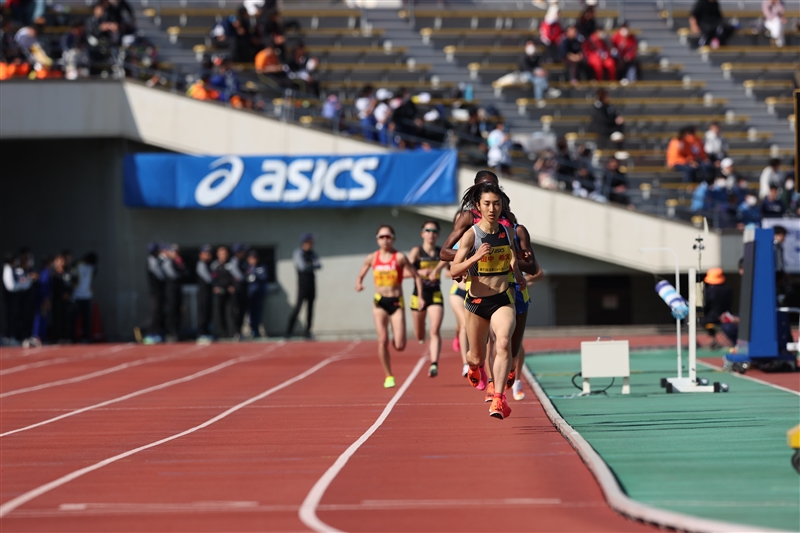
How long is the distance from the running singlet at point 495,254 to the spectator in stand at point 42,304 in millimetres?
17546

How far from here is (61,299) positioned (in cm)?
2753

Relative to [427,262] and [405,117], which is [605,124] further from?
[427,262]

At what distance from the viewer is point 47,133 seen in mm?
28328

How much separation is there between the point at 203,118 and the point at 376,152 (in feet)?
13.2

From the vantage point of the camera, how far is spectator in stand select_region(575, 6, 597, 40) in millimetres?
33781

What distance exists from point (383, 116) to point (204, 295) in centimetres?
586

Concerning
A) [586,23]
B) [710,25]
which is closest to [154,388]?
[586,23]

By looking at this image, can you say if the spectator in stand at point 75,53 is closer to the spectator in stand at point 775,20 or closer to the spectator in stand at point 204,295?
the spectator in stand at point 204,295

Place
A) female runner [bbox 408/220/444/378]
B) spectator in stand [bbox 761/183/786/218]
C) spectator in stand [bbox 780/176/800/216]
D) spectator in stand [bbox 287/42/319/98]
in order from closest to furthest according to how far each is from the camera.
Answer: female runner [bbox 408/220/444/378]
spectator in stand [bbox 761/183/786/218]
spectator in stand [bbox 780/176/800/216]
spectator in stand [bbox 287/42/319/98]

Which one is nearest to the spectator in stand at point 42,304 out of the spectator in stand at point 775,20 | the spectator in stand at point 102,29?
the spectator in stand at point 102,29

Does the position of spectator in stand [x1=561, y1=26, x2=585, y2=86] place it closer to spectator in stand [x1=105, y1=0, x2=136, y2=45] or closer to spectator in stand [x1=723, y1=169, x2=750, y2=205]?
spectator in stand [x1=723, y1=169, x2=750, y2=205]

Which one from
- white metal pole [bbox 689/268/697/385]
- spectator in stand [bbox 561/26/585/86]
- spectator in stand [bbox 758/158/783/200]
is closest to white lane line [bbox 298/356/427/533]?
white metal pole [bbox 689/268/697/385]

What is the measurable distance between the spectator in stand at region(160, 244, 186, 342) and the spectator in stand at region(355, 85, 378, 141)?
5.17 metres

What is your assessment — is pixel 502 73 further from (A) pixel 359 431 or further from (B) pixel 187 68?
(A) pixel 359 431
